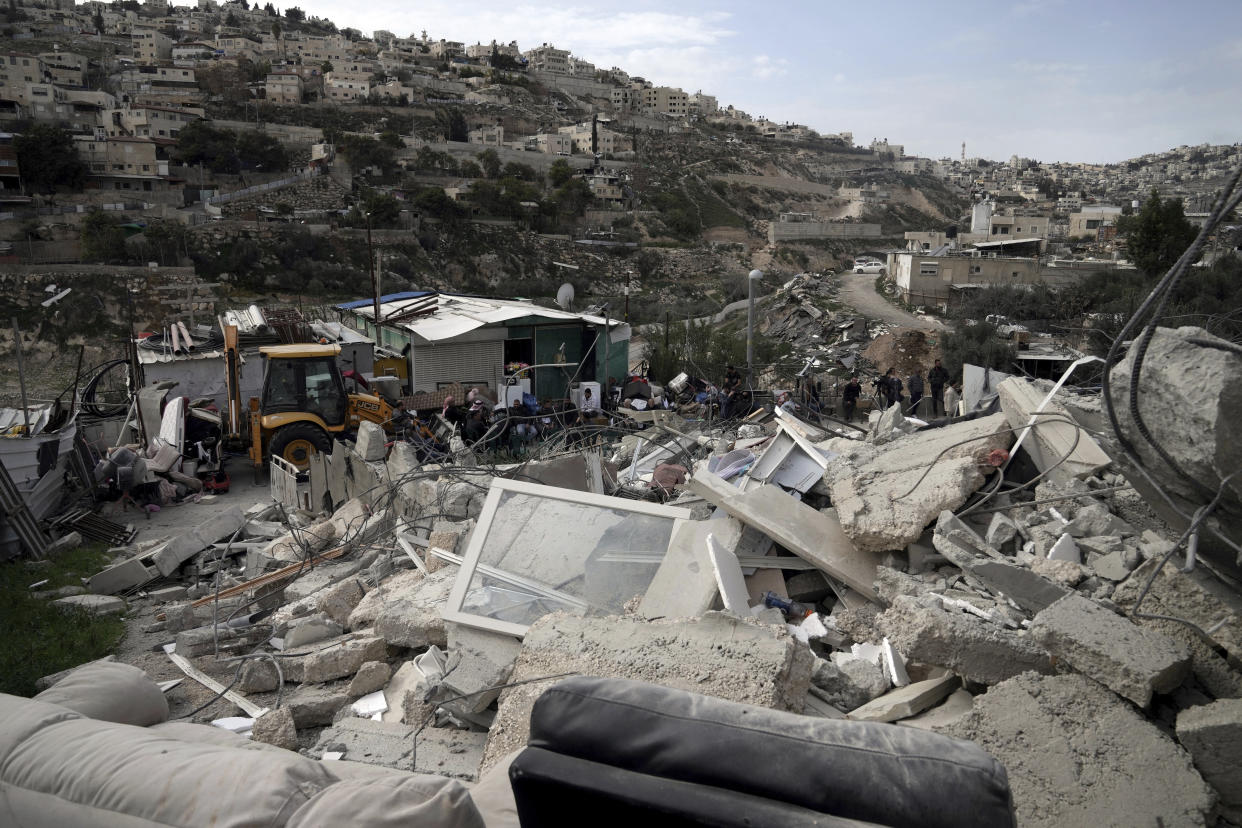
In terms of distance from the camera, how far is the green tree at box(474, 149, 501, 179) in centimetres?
6084

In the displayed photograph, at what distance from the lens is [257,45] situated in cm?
8944

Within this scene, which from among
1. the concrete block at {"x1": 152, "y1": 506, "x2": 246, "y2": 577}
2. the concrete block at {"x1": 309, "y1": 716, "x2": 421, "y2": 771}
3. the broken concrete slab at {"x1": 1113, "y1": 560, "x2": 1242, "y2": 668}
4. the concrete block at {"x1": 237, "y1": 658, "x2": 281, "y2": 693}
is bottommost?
the concrete block at {"x1": 152, "y1": 506, "x2": 246, "y2": 577}

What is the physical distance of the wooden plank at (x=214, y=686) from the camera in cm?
435

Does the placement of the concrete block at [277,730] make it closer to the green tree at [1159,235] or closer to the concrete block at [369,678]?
the concrete block at [369,678]

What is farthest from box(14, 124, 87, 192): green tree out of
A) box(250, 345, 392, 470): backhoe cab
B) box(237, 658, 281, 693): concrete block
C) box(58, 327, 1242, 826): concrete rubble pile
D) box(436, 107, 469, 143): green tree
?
box(237, 658, 281, 693): concrete block

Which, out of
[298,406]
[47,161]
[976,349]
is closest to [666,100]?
[47,161]

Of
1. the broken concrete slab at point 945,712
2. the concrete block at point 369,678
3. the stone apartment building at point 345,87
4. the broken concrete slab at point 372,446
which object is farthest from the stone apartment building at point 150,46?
the broken concrete slab at point 945,712

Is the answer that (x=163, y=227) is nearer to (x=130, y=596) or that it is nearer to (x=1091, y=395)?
(x=130, y=596)

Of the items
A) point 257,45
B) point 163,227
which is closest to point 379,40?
point 257,45

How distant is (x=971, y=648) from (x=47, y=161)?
54.8m

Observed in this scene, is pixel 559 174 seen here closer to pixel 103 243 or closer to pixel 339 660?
pixel 103 243

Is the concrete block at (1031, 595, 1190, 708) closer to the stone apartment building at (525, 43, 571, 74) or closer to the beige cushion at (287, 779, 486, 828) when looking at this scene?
the beige cushion at (287, 779, 486, 828)

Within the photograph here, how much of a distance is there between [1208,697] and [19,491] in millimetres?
10360

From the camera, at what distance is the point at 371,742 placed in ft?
11.7
